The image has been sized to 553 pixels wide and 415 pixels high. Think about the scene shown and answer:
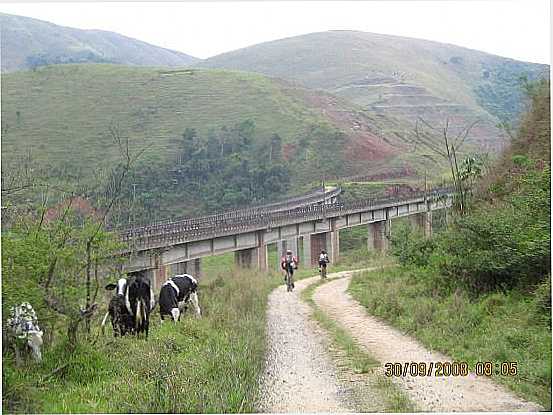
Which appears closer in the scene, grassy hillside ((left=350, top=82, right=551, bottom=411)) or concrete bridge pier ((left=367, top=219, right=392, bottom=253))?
grassy hillside ((left=350, top=82, right=551, bottom=411))

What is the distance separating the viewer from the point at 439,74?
126 metres

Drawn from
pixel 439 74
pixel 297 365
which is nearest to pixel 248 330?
pixel 297 365

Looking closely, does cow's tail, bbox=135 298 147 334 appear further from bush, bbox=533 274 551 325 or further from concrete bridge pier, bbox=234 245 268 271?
concrete bridge pier, bbox=234 245 268 271

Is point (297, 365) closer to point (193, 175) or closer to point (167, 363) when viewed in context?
point (167, 363)

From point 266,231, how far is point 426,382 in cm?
2962

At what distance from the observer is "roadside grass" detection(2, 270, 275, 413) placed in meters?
6.88

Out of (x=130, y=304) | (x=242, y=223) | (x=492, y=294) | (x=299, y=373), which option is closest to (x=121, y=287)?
(x=130, y=304)

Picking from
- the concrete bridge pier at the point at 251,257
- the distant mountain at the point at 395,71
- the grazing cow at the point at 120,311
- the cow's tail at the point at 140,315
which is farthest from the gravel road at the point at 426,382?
the distant mountain at the point at 395,71

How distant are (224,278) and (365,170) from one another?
154 feet

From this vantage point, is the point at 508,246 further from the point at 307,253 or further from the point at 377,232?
the point at 377,232

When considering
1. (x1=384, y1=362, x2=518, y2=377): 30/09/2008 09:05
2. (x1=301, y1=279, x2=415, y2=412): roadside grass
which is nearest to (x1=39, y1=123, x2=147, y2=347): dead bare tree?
(x1=301, y1=279, x2=415, y2=412): roadside grass

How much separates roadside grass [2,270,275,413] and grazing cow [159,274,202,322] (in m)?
1.40

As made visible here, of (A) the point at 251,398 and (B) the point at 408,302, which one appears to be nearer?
(A) the point at 251,398

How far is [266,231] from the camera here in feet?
123
